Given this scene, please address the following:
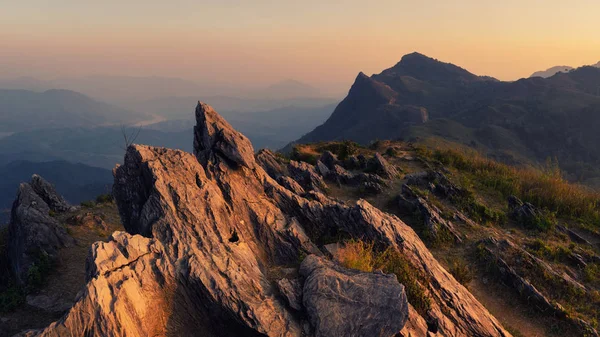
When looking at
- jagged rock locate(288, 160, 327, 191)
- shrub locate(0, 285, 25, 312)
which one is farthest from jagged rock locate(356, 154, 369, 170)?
shrub locate(0, 285, 25, 312)

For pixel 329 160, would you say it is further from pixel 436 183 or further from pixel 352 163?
pixel 436 183

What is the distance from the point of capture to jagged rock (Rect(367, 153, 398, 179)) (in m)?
29.3

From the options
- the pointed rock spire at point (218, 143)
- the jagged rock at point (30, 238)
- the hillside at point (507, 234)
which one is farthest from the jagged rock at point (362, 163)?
the jagged rock at point (30, 238)

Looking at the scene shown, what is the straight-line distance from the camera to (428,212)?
20.3 m

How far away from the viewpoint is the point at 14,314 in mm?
11953

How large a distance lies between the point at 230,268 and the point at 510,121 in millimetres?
145173

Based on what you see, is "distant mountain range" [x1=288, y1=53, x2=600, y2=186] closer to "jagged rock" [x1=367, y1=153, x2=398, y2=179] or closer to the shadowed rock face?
"jagged rock" [x1=367, y1=153, x2=398, y2=179]

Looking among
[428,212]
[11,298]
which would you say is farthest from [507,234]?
[11,298]

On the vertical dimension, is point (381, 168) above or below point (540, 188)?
below

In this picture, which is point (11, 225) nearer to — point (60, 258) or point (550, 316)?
point (60, 258)

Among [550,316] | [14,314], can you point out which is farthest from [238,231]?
[550,316]

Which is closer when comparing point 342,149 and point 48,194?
point 48,194

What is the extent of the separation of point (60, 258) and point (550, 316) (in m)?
23.0

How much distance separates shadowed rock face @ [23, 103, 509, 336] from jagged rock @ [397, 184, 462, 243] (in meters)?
4.72
